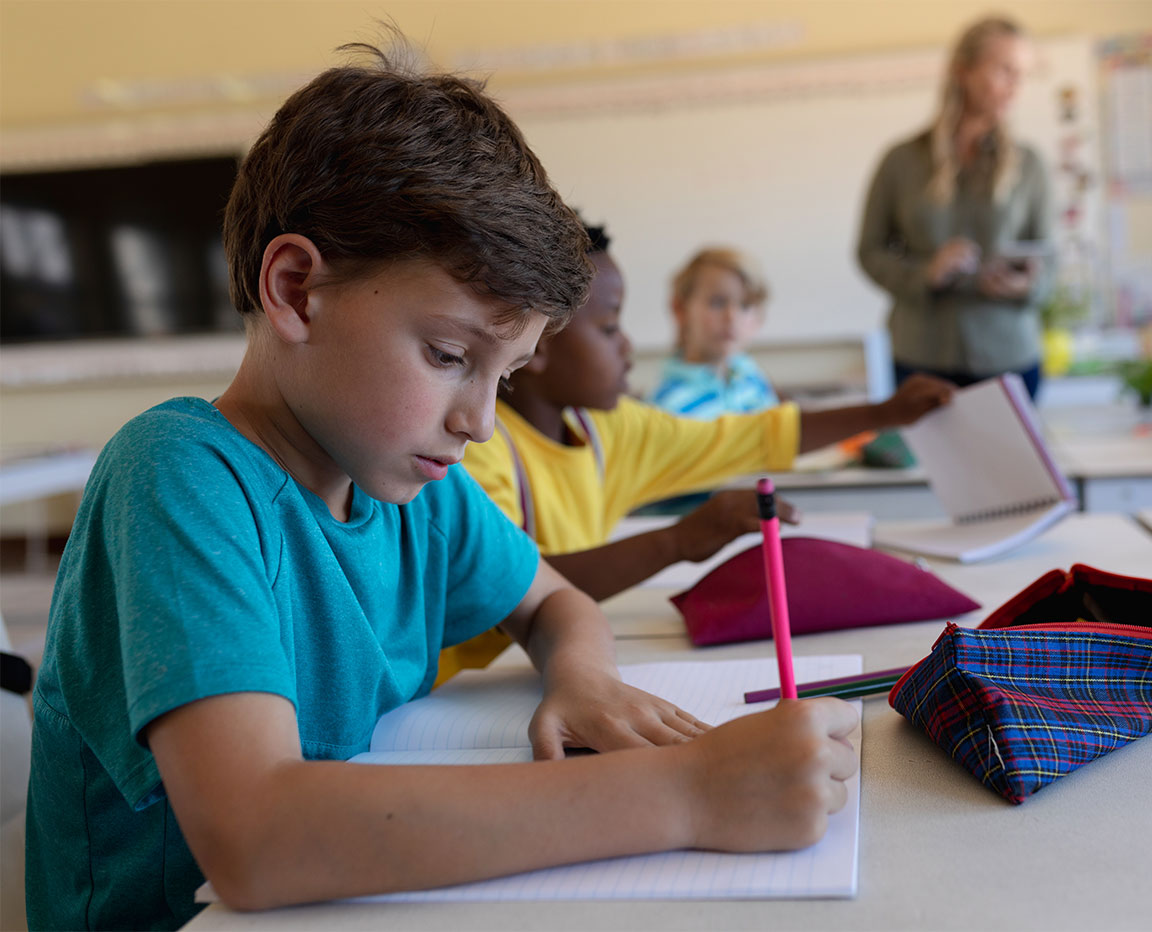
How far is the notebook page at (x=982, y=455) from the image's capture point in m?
1.34

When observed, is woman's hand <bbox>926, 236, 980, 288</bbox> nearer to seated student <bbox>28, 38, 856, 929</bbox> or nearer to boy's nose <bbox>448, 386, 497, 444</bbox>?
seated student <bbox>28, 38, 856, 929</bbox>

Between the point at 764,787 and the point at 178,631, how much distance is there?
30cm

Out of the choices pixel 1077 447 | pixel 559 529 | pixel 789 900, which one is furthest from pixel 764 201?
pixel 789 900

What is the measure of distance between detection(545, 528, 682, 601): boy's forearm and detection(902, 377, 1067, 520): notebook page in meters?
0.47

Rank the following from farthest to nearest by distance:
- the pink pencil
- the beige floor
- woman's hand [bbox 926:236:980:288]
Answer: the beige floor
woman's hand [bbox 926:236:980:288]
the pink pencil

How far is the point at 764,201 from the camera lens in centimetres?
484

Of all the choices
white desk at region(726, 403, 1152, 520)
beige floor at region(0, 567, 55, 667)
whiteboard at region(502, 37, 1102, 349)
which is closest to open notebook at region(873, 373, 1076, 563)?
white desk at region(726, 403, 1152, 520)

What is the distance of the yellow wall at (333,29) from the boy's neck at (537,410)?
3594 millimetres

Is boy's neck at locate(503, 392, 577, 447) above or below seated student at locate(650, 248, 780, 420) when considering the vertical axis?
above

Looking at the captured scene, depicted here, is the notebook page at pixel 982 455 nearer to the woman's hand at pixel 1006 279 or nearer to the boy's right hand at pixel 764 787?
the boy's right hand at pixel 764 787

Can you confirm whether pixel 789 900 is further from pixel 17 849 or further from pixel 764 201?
pixel 764 201

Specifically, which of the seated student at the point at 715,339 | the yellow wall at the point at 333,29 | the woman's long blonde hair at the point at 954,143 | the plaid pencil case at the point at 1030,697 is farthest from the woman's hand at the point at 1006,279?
the yellow wall at the point at 333,29

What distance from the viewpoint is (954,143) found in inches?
108

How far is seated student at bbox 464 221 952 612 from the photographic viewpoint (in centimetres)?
117
